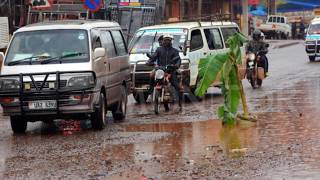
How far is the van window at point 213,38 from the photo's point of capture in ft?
59.2

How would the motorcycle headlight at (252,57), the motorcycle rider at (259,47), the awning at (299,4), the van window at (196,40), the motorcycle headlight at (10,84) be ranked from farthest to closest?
the awning at (299,4) → the motorcycle rider at (259,47) → the motorcycle headlight at (252,57) → the van window at (196,40) → the motorcycle headlight at (10,84)

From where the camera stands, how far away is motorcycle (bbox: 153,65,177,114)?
1480cm

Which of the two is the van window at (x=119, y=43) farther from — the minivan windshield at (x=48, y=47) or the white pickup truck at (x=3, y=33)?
the white pickup truck at (x=3, y=33)

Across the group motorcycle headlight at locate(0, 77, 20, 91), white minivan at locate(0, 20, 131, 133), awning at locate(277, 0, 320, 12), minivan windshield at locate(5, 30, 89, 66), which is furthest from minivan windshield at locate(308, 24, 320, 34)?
awning at locate(277, 0, 320, 12)

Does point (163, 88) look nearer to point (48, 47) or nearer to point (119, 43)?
point (119, 43)

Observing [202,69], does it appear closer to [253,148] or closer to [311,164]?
[253,148]

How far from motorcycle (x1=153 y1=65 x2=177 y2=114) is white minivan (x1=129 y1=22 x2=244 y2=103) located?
1.43 m

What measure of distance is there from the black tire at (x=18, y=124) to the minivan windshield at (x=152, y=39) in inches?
207

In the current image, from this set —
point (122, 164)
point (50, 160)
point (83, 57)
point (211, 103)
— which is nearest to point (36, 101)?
point (83, 57)

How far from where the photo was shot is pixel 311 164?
855 cm

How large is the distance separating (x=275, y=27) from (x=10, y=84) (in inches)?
2165

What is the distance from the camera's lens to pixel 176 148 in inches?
398

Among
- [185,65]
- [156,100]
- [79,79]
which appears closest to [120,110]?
[156,100]

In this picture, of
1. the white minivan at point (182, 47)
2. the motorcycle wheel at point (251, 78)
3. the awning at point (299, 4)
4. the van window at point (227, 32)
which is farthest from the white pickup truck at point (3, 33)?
the awning at point (299, 4)
